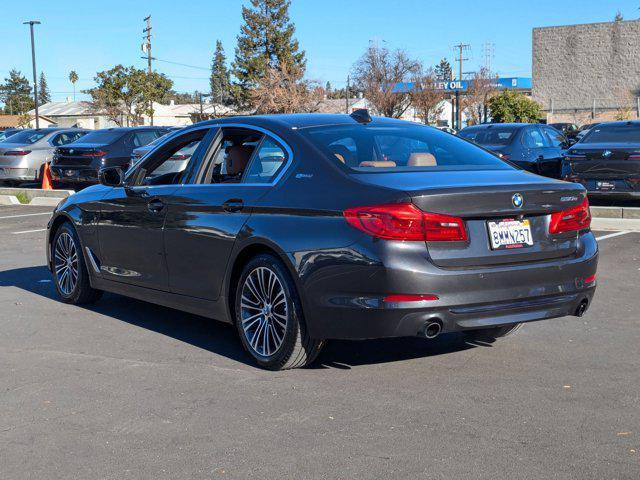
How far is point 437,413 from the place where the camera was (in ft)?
15.6

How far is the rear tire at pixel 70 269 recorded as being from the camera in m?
7.80

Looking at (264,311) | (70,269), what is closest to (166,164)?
(70,269)

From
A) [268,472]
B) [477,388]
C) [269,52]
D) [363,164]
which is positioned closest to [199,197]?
[363,164]

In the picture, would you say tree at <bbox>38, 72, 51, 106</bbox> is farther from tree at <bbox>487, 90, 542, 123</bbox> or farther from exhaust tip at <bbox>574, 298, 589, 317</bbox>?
exhaust tip at <bbox>574, 298, 589, 317</bbox>

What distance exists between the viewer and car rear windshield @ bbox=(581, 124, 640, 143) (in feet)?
48.8

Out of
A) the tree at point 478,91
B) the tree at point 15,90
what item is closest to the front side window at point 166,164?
the tree at point 478,91

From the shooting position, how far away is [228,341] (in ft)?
21.6

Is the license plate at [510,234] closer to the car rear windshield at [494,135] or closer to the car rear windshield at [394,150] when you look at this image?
the car rear windshield at [394,150]

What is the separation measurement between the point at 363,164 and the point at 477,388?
1531 millimetres

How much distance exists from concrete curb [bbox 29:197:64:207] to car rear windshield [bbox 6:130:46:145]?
439 centimetres

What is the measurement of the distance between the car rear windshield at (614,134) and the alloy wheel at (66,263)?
1004 cm

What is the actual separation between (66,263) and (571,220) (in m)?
4.60

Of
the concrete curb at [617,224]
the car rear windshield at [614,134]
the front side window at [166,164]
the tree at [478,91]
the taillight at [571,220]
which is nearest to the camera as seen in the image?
the taillight at [571,220]

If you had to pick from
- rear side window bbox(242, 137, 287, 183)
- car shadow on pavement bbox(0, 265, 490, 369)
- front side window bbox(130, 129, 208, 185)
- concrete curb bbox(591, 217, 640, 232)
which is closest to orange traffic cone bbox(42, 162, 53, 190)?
concrete curb bbox(591, 217, 640, 232)
